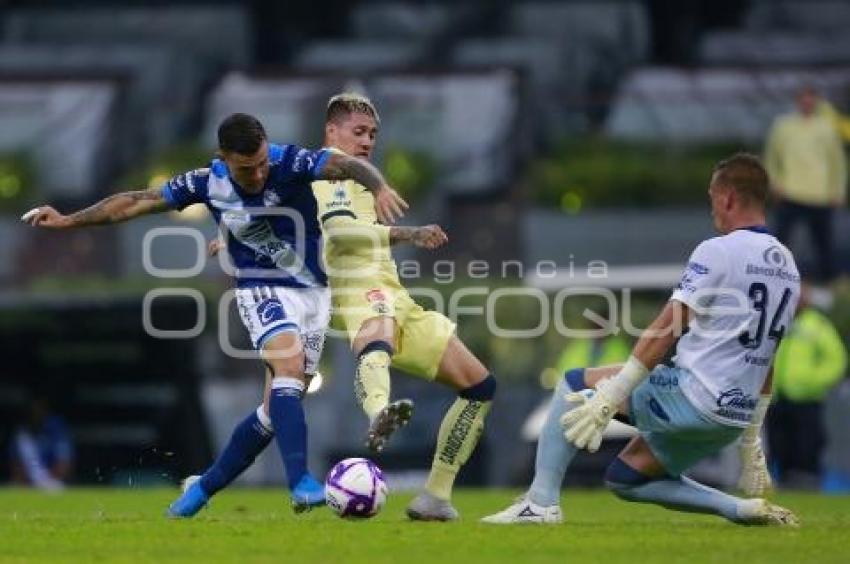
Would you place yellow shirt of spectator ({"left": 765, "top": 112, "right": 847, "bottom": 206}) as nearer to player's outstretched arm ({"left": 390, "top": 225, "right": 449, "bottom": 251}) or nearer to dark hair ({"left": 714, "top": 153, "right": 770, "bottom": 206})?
player's outstretched arm ({"left": 390, "top": 225, "right": 449, "bottom": 251})

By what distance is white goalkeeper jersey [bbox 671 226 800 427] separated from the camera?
11555 millimetres

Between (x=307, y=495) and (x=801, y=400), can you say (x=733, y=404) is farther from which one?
(x=801, y=400)

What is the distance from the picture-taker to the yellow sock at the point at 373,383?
12391 millimetres

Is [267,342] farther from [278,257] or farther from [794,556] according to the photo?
[794,556]

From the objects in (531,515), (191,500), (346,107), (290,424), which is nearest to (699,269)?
(531,515)

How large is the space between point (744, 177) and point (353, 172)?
6.27 ft

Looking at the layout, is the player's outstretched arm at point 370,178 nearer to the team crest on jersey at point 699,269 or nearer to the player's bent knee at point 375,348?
the player's bent knee at point 375,348

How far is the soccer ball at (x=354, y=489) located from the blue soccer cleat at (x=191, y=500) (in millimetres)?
992

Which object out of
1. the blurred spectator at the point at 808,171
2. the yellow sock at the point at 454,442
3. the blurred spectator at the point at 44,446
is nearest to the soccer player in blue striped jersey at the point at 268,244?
the yellow sock at the point at 454,442

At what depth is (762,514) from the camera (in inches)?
467

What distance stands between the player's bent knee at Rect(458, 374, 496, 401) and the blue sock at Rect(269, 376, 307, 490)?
112 cm

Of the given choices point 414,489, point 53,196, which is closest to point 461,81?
point 53,196

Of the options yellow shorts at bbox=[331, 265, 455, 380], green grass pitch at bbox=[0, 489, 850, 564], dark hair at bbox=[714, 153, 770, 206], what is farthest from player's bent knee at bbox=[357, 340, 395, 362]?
dark hair at bbox=[714, 153, 770, 206]

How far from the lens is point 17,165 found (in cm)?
2814
